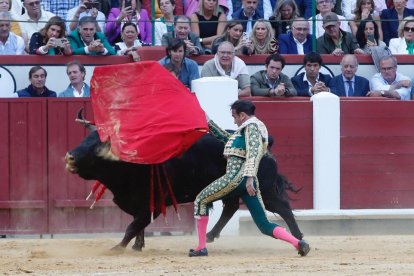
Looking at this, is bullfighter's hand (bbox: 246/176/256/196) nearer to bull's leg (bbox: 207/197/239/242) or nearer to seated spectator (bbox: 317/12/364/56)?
bull's leg (bbox: 207/197/239/242)

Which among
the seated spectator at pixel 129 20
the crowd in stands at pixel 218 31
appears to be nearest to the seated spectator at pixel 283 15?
the crowd in stands at pixel 218 31

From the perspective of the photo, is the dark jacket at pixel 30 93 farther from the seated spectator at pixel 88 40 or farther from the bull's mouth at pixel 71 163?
the bull's mouth at pixel 71 163

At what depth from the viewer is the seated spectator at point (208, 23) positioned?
39.4 ft

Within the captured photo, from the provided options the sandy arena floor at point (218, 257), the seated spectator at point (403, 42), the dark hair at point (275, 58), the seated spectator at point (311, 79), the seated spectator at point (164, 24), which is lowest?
the sandy arena floor at point (218, 257)

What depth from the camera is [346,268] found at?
8.06 metres

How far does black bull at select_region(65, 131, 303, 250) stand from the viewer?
9.09 metres

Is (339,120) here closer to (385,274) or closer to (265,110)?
(265,110)

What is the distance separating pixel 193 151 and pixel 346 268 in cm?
186

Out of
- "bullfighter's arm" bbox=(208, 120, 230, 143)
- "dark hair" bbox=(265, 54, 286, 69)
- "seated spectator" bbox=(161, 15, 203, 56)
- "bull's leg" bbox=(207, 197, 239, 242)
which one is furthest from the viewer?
"seated spectator" bbox=(161, 15, 203, 56)

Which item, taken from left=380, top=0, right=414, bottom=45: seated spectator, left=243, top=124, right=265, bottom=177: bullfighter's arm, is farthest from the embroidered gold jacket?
left=380, top=0, right=414, bottom=45: seated spectator

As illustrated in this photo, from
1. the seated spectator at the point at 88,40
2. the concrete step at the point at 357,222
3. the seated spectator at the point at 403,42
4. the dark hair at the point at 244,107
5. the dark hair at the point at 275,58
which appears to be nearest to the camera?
the dark hair at the point at 244,107

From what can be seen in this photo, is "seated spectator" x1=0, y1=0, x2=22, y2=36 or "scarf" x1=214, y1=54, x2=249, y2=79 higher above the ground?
"seated spectator" x1=0, y1=0, x2=22, y2=36

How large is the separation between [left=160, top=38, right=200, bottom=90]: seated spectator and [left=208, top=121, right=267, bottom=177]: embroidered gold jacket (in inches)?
84.4

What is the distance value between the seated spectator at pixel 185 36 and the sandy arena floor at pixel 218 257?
1.79 metres
